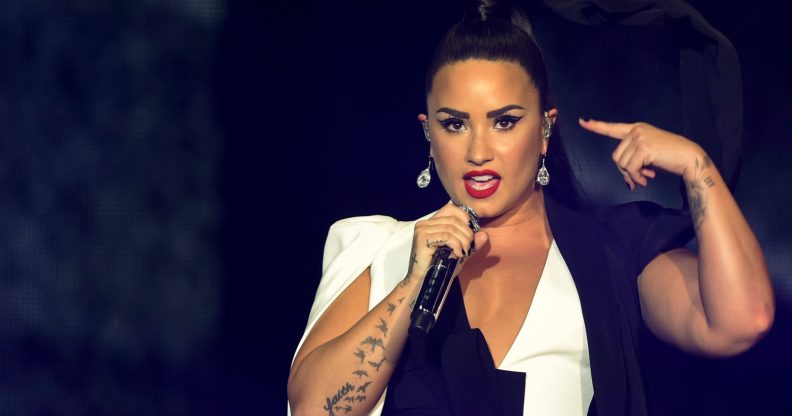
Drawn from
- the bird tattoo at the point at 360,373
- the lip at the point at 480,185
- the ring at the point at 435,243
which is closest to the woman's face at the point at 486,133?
the lip at the point at 480,185

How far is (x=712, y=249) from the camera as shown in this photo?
170cm

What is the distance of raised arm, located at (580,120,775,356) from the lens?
1697mm

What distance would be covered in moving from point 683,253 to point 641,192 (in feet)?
1.35

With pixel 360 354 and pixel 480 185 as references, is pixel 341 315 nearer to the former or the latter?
pixel 360 354

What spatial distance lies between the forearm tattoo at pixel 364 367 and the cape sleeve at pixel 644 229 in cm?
48

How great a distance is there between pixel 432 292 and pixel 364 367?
27 centimetres

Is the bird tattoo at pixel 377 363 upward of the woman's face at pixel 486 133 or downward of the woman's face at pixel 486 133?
downward

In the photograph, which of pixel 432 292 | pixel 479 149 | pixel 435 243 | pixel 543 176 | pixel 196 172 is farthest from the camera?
pixel 196 172

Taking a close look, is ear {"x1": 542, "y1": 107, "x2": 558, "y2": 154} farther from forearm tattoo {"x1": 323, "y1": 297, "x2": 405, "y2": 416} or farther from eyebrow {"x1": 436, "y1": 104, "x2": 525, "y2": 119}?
forearm tattoo {"x1": 323, "y1": 297, "x2": 405, "y2": 416}

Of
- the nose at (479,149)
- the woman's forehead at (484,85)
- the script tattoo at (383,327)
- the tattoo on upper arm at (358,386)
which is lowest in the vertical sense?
the tattoo on upper arm at (358,386)

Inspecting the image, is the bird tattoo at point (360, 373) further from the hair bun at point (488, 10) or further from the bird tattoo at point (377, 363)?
the hair bun at point (488, 10)

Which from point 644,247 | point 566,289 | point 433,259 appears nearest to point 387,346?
point 433,259

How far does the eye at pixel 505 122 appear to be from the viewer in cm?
189

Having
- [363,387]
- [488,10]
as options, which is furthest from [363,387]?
[488,10]
